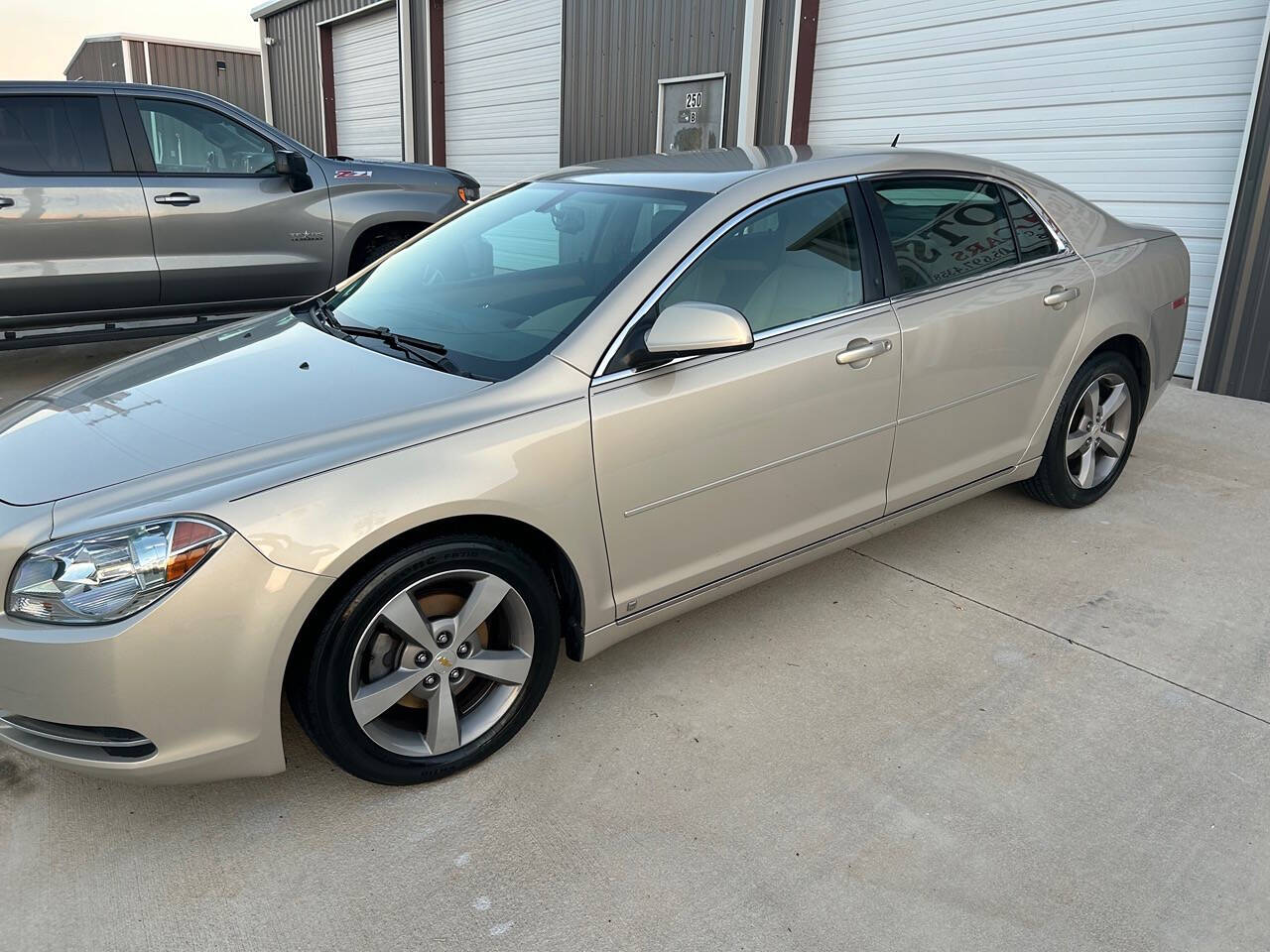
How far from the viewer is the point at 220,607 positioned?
2.08 m

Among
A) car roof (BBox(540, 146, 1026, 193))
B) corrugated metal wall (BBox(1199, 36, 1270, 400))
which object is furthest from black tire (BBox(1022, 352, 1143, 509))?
corrugated metal wall (BBox(1199, 36, 1270, 400))

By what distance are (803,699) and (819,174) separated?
1.71 m

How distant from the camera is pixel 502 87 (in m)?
12.8

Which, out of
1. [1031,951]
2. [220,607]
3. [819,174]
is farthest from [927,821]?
[819,174]

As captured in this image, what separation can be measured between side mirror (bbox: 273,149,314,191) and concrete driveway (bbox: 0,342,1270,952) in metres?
4.73

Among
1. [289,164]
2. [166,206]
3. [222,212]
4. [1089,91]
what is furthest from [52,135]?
[1089,91]

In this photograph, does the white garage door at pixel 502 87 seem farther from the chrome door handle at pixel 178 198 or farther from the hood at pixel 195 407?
the hood at pixel 195 407

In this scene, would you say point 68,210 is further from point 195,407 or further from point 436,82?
point 436,82

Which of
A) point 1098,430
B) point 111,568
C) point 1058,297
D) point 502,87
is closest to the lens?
point 111,568

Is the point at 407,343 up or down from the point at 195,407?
up

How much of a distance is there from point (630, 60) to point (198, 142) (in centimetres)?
557

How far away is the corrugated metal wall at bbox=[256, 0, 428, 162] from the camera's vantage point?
1706cm

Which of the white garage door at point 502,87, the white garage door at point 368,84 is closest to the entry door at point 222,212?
the white garage door at point 502,87

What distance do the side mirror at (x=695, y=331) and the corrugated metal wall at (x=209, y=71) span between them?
2529 centimetres
